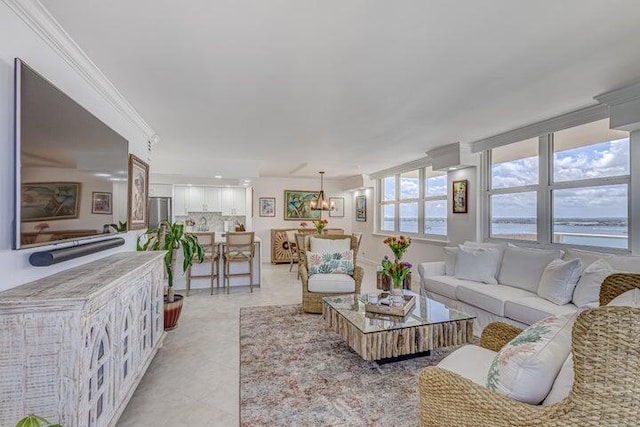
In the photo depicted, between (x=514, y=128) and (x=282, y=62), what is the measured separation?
3.25 m

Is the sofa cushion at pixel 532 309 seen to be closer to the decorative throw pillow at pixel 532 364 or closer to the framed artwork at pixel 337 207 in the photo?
the decorative throw pillow at pixel 532 364

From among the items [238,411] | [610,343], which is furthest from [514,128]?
[238,411]

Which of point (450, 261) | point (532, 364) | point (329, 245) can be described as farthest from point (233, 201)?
point (532, 364)

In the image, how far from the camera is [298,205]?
8.97m

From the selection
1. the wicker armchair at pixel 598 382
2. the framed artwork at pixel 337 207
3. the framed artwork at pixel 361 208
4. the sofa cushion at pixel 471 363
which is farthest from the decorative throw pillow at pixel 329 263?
the framed artwork at pixel 337 207

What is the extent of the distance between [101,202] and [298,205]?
6.82m

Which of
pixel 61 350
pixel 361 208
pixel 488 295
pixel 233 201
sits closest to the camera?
pixel 61 350

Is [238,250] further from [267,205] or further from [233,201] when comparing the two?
[267,205]

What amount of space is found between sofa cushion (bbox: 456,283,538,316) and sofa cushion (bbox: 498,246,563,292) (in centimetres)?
9

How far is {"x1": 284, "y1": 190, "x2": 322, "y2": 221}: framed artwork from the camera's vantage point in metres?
8.87

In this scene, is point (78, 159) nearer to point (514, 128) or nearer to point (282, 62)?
point (282, 62)

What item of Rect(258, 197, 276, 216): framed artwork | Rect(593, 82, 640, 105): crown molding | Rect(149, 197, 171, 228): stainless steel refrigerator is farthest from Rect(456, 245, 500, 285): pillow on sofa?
Rect(149, 197, 171, 228): stainless steel refrigerator

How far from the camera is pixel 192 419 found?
197 centimetres

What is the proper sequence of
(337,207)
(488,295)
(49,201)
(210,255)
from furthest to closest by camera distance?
(337,207), (210,255), (488,295), (49,201)
